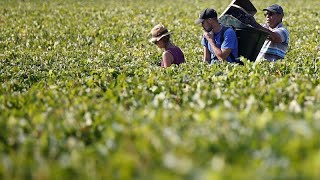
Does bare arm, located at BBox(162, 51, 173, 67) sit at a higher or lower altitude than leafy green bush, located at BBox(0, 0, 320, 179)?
higher

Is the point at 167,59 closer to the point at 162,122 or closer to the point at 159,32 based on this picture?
the point at 159,32

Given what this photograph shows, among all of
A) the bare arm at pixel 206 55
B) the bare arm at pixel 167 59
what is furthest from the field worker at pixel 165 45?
the bare arm at pixel 206 55

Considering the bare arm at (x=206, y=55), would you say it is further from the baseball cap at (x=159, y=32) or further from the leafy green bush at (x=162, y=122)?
the leafy green bush at (x=162, y=122)

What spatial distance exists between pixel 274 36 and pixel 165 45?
1.71 m

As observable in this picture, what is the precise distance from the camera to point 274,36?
9562mm

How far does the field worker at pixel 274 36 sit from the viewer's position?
9594 millimetres

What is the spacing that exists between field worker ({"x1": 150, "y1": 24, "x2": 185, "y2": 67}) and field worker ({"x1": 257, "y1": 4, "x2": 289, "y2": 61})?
4.62 feet

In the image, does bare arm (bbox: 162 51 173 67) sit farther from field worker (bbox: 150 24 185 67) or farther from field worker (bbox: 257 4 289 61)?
field worker (bbox: 257 4 289 61)

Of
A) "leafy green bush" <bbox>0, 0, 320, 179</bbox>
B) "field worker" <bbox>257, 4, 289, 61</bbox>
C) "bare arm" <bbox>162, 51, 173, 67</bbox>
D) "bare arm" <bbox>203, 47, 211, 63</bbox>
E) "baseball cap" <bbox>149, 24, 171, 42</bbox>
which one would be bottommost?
"leafy green bush" <bbox>0, 0, 320, 179</bbox>

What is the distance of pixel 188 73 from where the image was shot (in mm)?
8156

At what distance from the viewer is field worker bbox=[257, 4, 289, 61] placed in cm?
959

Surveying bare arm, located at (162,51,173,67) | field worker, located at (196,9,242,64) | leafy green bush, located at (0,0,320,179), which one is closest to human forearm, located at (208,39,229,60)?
field worker, located at (196,9,242,64)

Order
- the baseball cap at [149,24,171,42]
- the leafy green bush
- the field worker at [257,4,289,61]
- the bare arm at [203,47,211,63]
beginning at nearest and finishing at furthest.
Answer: the leafy green bush, the baseball cap at [149,24,171,42], the field worker at [257,4,289,61], the bare arm at [203,47,211,63]

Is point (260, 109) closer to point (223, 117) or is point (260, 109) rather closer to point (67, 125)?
point (223, 117)
